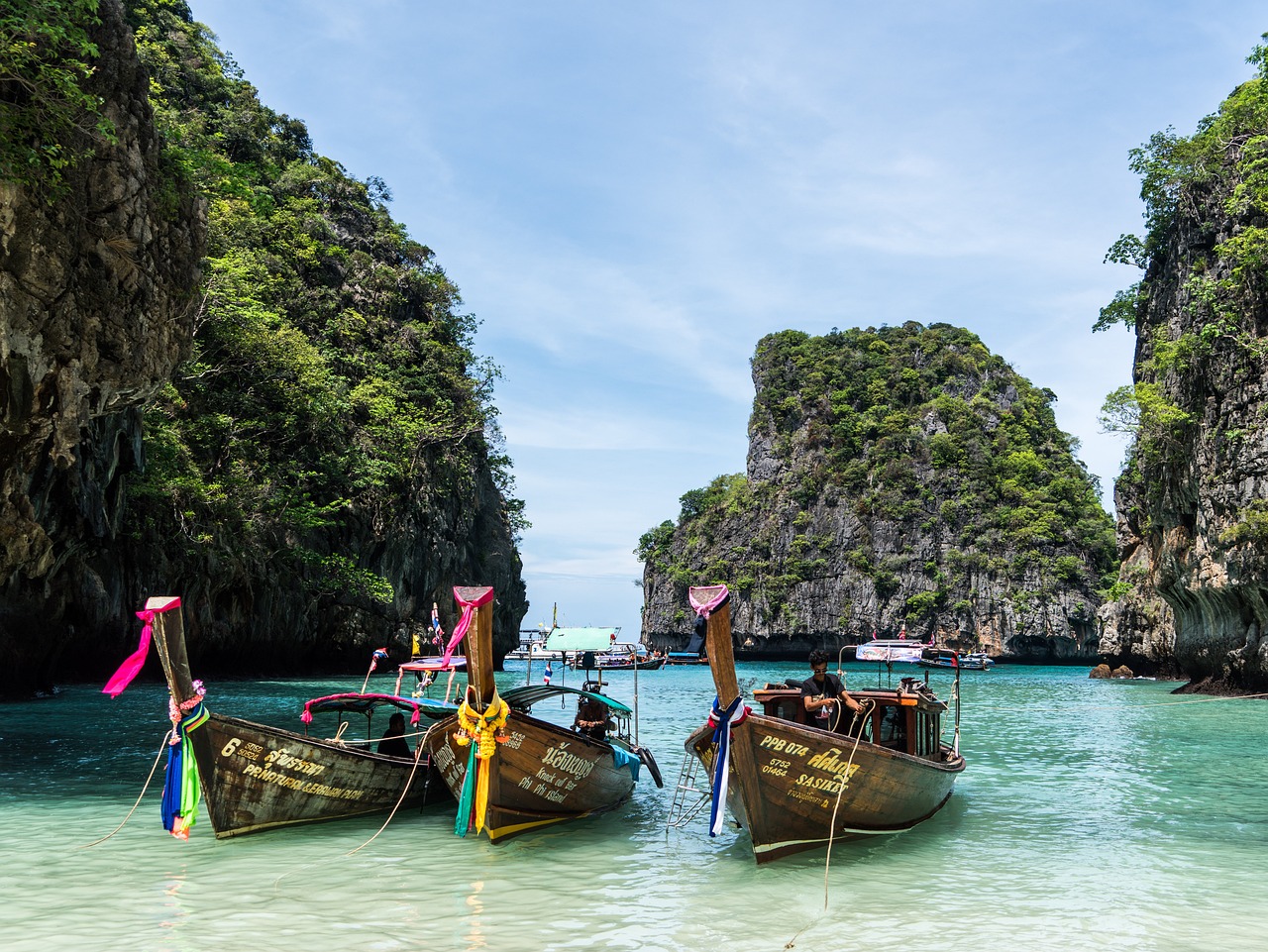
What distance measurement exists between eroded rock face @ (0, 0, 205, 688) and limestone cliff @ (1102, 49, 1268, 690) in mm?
27753

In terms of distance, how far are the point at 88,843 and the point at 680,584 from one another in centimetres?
8817

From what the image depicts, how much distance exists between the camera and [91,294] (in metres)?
13.7

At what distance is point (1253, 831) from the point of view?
10.6 metres

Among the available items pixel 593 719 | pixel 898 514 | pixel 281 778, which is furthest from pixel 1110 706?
pixel 898 514

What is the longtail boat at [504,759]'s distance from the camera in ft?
28.5

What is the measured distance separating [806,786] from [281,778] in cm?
526

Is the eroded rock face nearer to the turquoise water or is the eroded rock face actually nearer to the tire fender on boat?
the turquoise water

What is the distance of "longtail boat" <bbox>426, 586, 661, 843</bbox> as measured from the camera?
28.5 feet

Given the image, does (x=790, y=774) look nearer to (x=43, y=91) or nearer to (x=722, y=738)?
(x=722, y=738)

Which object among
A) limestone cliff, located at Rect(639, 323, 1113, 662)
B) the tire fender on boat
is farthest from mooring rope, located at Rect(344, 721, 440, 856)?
limestone cliff, located at Rect(639, 323, 1113, 662)

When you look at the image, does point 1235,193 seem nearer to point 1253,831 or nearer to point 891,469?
point 1253,831

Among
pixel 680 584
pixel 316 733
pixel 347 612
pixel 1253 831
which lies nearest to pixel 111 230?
pixel 316 733

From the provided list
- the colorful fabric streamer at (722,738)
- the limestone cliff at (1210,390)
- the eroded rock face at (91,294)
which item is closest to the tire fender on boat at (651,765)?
the colorful fabric streamer at (722,738)

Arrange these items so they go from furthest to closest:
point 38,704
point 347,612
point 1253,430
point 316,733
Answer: point 347,612
point 1253,430
point 38,704
point 316,733
